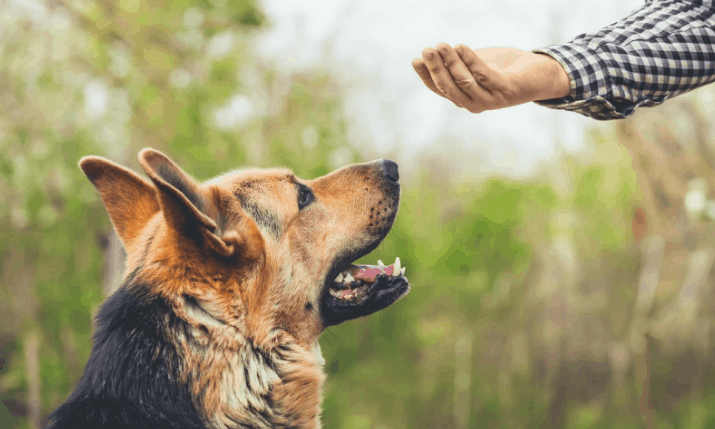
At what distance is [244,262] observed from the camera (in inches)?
93.6

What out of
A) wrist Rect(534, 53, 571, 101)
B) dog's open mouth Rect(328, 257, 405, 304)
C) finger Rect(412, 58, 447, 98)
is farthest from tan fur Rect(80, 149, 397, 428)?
wrist Rect(534, 53, 571, 101)

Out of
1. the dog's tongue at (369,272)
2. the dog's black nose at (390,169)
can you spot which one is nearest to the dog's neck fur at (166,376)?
the dog's tongue at (369,272)

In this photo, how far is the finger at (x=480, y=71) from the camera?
1.76m

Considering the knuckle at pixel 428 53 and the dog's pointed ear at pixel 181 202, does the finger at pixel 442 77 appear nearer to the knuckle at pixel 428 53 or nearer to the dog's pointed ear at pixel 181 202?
the knuckle at pixel 428 53

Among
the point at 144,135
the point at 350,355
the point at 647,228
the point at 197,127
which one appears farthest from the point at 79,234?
the point at 647,228

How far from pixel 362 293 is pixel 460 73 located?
1.45 m

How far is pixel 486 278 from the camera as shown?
12.1 m

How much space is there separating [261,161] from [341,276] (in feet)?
23.9

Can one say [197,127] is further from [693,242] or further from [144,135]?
[693,242]

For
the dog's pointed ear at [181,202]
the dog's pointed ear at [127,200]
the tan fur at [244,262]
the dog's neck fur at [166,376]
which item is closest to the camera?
the dog's pointed ear at [181,202]

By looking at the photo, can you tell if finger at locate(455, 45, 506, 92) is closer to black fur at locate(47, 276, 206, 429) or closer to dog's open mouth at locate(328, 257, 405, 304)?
dog's open mouth at locate(328, 257, 405, 304)

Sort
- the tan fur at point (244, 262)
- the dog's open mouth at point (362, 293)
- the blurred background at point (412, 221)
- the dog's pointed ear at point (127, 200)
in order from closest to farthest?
the tan fur at point (244, 262) → the dog's pointed ear at point (127, 200) → the dog's open mouth at point (362, 293) → the blurred background at point (412, 221)

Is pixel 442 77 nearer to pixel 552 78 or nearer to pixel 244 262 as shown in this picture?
pixel 552 78

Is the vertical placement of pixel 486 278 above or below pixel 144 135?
below
